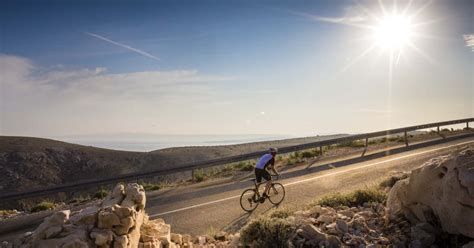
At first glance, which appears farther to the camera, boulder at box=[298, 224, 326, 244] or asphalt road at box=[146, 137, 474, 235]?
asphalt road at box=[146, 137, 474, 235]

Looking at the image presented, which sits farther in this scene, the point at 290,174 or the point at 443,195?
the point at 290,174

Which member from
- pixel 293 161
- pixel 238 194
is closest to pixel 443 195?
pixel 238 194

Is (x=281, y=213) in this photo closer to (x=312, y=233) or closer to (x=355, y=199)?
(x=312, y=233)

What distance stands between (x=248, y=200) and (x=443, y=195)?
21.5 ft

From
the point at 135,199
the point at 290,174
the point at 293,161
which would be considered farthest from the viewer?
the point at 293,161

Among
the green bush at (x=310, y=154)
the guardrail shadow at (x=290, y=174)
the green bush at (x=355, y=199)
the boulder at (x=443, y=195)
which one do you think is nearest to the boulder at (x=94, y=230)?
the green bush at (x=355, y=199)

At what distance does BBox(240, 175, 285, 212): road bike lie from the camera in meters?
12.6

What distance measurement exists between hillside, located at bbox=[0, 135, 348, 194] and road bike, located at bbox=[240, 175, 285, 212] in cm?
1841

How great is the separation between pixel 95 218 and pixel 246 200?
22.6ft

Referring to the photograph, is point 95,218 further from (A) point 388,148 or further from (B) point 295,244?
(A) point 388,148

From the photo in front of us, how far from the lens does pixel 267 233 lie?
757cm

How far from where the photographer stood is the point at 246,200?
12.8 m

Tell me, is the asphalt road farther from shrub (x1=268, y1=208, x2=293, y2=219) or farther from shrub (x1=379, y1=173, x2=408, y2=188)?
shrub (x1=379, y1=173, x2=408, y2=188)

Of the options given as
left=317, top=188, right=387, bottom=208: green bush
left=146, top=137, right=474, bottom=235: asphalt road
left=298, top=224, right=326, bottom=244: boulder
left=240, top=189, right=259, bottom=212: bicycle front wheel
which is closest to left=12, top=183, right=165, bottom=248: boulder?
left=298, top=224, right=326, bottom=244: boulder
